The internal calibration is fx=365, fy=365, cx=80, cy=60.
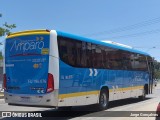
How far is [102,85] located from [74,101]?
3075 mm

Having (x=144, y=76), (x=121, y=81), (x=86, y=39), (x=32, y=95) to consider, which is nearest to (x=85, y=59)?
(x=86, y=39)

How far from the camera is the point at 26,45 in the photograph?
13.2 metres

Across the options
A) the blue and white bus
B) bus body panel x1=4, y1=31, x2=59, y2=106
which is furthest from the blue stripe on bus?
bus body panel x1=4, y1=31, x2=59, y2=106

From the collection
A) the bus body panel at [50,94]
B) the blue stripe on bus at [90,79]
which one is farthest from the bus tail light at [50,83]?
the blue stripe on bus at [90,79]

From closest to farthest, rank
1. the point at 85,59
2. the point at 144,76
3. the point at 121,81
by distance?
the point at 85,59, the point at 121,81, the point at 144,76

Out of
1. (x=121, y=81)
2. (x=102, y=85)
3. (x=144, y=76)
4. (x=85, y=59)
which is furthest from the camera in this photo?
(x=144, y=76)

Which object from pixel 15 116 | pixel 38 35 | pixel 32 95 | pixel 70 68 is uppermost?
pixel 38 35

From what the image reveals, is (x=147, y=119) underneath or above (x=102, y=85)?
underneath

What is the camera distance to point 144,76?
23.8 metres

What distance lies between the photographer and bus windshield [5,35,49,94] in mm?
12742

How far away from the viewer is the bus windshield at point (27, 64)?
1274cm

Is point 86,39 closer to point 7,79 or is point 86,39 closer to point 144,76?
point 7,79

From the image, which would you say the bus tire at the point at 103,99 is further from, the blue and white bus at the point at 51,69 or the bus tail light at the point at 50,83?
the bus tail light at the point at 50,83

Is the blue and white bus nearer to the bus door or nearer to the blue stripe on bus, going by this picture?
the blue stripe on bus
